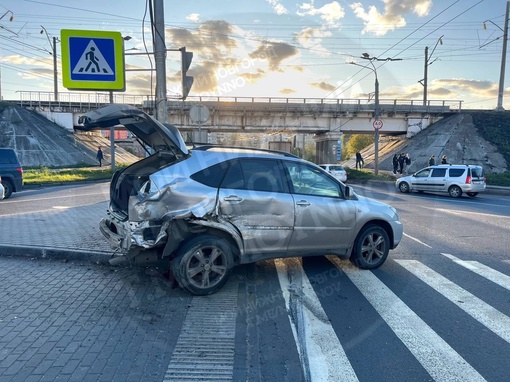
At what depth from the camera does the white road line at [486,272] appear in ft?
17.2

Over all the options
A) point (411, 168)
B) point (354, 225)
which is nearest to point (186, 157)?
point (354, 225)

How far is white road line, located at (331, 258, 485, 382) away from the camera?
304 cm

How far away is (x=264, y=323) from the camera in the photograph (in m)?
3.82

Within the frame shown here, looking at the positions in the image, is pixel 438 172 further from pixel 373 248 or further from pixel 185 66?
pixel 185 66

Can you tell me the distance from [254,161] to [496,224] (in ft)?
28.1

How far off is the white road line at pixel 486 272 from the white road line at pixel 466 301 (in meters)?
0.70

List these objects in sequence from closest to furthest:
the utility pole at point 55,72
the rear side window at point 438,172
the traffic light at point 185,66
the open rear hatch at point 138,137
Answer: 1. the open rear hatch at point 138,137
2. the traffic light at point 185,66
3. the rear side window at point 438,172
4. the utility pole at point 55,72

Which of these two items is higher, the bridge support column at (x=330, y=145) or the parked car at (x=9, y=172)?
the bridge support column at (x=330, y=145)

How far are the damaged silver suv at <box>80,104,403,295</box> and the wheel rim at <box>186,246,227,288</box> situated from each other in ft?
0.04

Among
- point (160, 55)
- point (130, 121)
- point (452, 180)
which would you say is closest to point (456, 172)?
point (452, 180)

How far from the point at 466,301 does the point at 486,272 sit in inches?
59.5

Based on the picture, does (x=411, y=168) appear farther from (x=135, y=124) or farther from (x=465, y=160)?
(x=135, y=124)

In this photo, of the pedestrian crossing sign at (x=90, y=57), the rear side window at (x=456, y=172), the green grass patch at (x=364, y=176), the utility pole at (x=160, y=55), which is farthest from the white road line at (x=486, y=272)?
the green grass patch at (x=364, y=176)

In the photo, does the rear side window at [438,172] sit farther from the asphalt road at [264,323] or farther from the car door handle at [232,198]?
the car door handle at [232,198]
